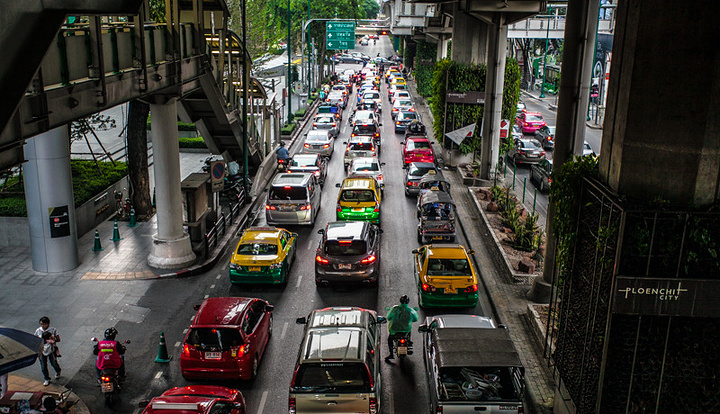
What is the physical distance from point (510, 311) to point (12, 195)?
17.4 m

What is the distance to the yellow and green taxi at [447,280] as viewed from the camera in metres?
17.1

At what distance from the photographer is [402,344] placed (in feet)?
47.1

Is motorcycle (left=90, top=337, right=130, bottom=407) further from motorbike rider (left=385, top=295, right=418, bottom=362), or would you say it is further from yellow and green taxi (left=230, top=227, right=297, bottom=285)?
yellow and green taxi (left=230, top=227, right=297, bottom=285)

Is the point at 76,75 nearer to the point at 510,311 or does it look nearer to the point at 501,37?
the point at 510,311

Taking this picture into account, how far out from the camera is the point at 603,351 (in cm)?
1008

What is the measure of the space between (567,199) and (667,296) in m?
2.73

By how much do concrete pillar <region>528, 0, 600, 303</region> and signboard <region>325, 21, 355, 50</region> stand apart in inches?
1729

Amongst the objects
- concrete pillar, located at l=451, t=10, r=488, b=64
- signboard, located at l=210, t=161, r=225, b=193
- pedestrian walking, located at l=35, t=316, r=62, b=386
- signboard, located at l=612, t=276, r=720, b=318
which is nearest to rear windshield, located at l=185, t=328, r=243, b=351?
pedestrian walking, located at l=35, t=316, r=62, b=386

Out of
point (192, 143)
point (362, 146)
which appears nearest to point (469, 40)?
point (362, 146)

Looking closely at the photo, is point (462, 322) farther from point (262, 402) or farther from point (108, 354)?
point (108, 354)

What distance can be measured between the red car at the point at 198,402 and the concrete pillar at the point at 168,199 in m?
9.40

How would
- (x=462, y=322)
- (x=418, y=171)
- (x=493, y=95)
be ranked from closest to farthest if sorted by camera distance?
1. (x=462, y=322)
2. (x=418, y=171)
3. (x=493, y=95)

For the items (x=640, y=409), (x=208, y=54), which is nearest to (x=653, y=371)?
(x=640, y=409)

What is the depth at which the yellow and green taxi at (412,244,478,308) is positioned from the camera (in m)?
17.1
